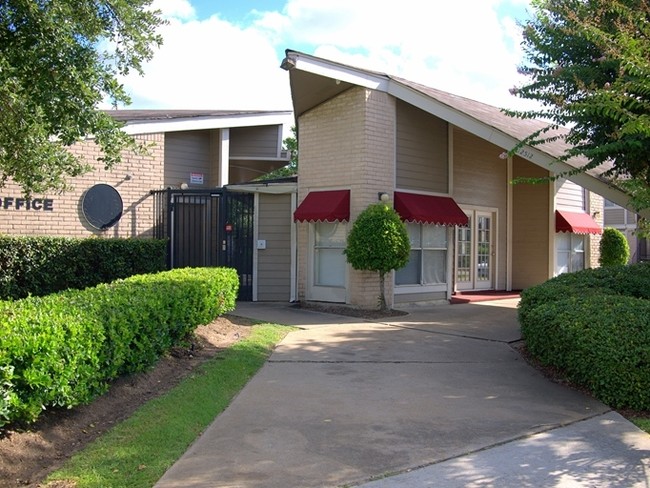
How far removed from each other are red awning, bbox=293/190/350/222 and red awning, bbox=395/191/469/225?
3.65ft

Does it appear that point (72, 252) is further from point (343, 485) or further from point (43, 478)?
point (343, 485)

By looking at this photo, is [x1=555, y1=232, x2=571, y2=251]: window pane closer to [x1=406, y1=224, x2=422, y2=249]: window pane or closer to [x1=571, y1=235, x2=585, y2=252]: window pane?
[x1=571, y1=235, x2=585, y2=252]: window pane

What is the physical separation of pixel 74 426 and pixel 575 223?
14.3 meters

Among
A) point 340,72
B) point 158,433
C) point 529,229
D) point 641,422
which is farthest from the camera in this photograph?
point 529,229

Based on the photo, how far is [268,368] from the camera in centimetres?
730

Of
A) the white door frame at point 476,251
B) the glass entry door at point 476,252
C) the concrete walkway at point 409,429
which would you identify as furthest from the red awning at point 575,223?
the concrete walkway at point 409,429

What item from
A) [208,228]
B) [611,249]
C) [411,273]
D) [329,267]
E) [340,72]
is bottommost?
[411,273]

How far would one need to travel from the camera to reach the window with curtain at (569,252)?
16344 millimetres

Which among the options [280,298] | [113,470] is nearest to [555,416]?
[113,470]

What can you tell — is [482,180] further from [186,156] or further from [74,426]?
[74,426]

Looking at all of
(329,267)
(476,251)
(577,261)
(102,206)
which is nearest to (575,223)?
(577,261)

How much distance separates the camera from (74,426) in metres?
4.89

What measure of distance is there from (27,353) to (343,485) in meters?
2.31

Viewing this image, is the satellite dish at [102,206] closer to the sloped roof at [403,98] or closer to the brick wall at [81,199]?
the brick wall at [81,199]
